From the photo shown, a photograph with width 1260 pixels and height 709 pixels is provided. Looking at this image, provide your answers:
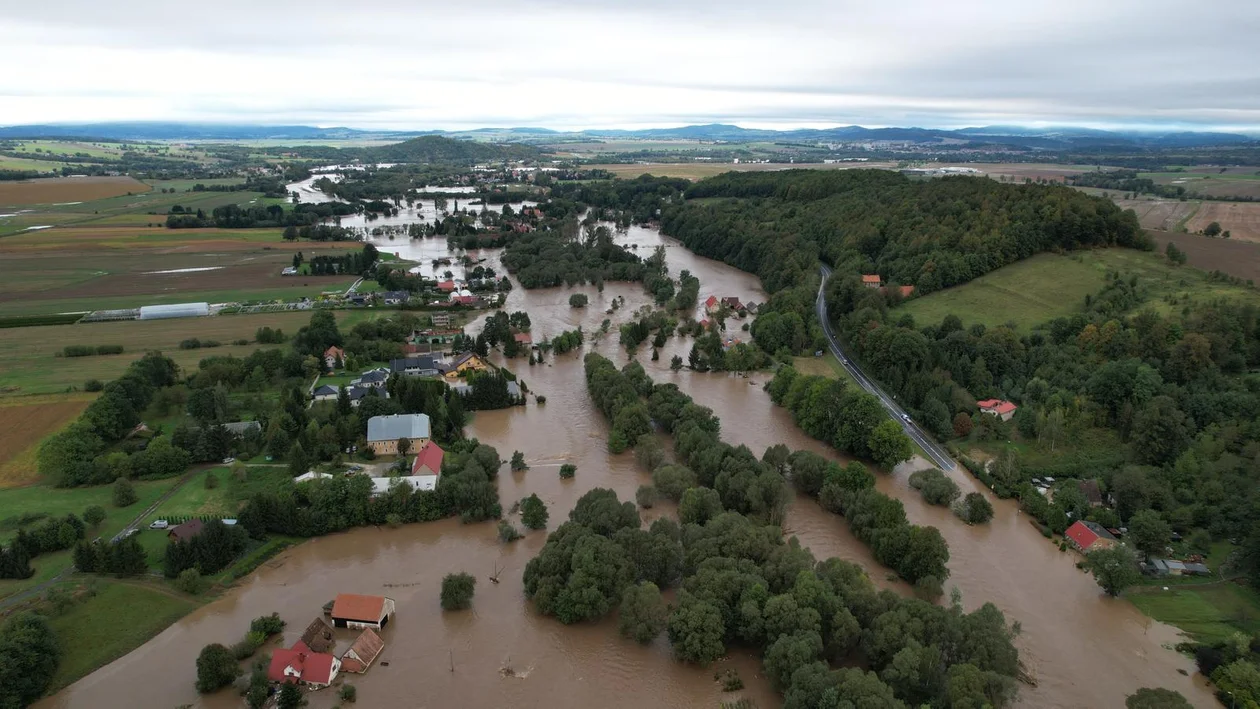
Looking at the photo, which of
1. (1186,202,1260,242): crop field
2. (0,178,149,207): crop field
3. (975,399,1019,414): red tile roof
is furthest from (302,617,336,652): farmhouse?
(0,178,149,207): crop field

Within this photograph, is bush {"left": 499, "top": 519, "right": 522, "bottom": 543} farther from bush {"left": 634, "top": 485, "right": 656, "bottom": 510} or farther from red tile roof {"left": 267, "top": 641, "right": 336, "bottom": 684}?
red tile roof {"left": 267, "top": 641, "right": 336, "bottom": 684}

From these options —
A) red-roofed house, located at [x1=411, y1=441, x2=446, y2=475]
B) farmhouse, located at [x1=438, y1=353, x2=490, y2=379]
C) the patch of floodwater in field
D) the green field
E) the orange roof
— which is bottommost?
the orange roof

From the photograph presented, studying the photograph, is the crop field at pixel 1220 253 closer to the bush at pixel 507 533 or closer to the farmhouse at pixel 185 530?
the bush at pixel 507 533

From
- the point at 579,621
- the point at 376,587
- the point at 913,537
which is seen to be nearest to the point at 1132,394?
the point at 913,537

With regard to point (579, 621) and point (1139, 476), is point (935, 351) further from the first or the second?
point (579, 621)

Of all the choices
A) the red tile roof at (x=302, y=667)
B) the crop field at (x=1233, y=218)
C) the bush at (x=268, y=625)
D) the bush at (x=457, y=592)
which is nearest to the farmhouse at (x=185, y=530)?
the bush at (x=268, y=625)

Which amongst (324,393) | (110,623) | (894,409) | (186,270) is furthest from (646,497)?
(186,270)

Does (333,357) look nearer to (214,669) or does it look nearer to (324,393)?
(324,393)
